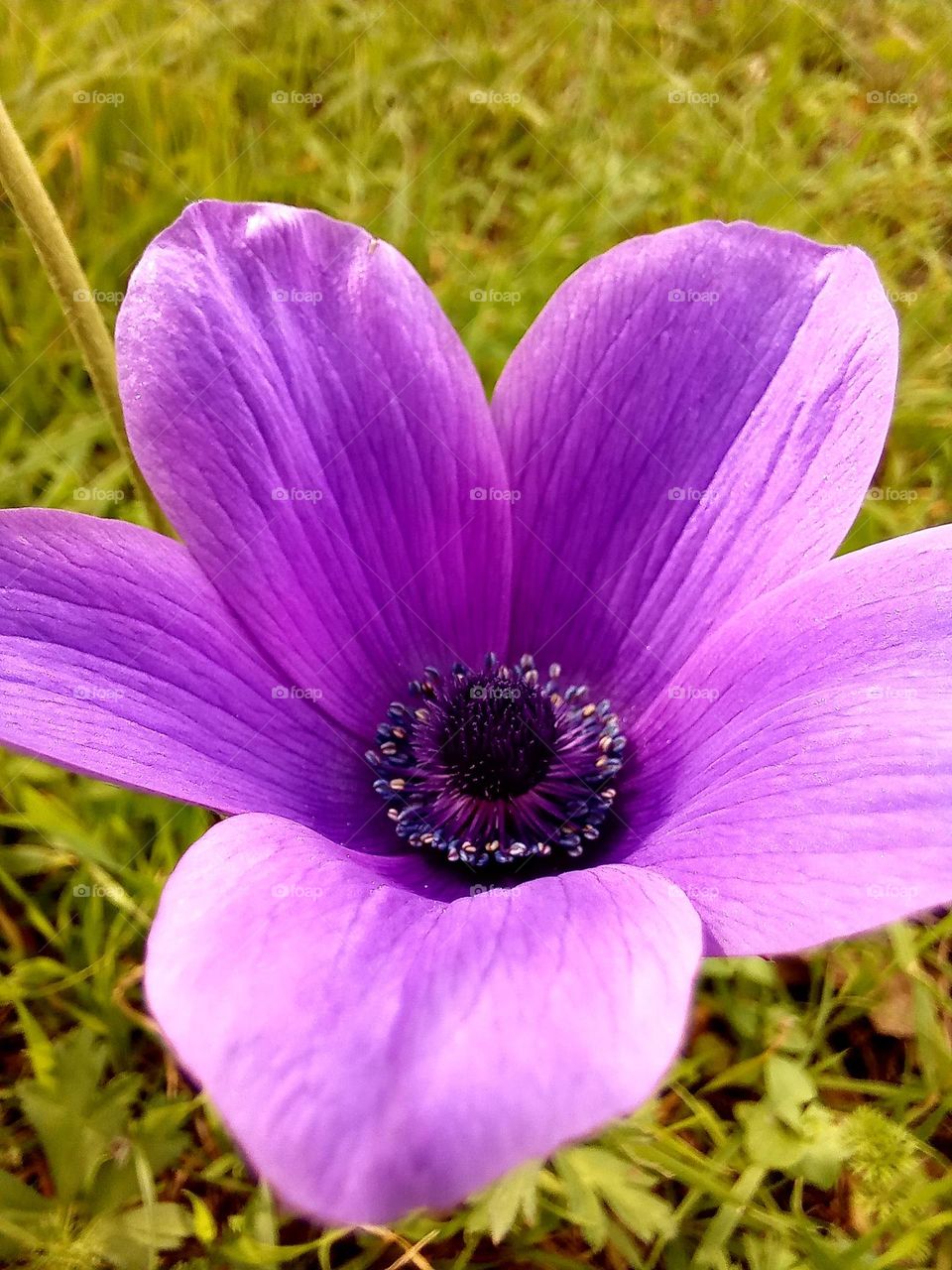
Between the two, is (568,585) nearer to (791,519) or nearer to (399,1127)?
(791,519)

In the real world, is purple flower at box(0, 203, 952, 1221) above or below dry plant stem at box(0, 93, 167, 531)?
below

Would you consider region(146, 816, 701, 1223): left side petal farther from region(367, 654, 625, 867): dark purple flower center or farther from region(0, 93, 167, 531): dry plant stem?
region(0, 93, 167, 531): dry plant stem

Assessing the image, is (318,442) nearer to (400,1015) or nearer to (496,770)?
(496,770)

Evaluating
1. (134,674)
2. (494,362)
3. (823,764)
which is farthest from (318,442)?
(494,362)

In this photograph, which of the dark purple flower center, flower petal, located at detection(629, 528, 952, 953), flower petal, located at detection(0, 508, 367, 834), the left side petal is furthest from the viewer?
the dark purple flower center

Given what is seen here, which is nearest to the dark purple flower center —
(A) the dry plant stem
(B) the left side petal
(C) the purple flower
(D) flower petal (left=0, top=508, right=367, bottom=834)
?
(C) the purple flower

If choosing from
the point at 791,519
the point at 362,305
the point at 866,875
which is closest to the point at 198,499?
the point at 362,305
